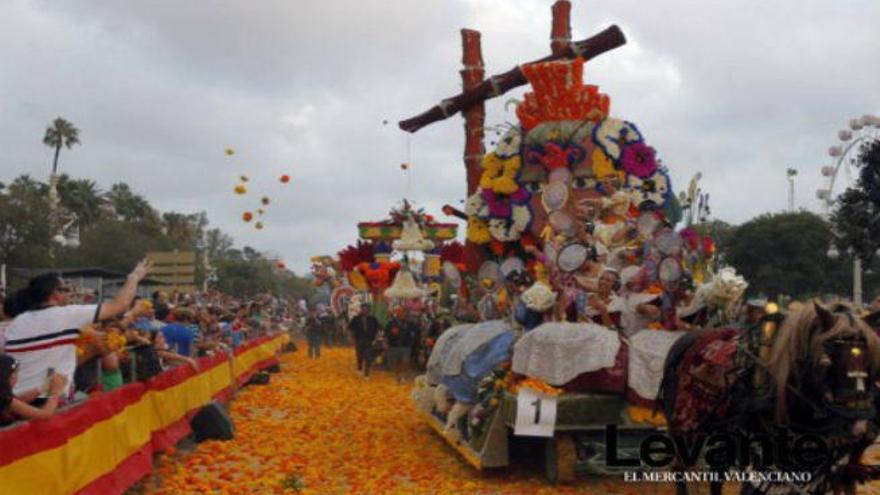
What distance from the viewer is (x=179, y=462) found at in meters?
11.5

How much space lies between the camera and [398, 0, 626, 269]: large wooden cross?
21.5m

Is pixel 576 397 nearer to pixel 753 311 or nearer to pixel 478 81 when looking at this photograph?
pixel 753 311

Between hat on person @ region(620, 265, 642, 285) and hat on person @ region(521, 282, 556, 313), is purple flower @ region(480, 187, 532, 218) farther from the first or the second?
hat on person @ region(521, 282, 556, 313)

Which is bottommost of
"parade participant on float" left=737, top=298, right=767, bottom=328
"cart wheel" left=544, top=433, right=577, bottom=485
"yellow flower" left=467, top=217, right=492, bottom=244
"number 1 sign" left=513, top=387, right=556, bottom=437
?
"cart wheel" left=544, top=433, right=577, bottom=485

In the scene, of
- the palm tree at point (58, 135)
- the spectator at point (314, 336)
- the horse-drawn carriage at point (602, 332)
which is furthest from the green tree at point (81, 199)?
the horse-drawn carriage at point (602, 332)

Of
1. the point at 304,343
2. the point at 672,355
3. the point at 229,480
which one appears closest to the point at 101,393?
the point at 229,480

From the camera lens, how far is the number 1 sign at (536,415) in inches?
388

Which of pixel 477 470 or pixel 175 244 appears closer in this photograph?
pixel 477 470

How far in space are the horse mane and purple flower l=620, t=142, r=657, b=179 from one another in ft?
26.7

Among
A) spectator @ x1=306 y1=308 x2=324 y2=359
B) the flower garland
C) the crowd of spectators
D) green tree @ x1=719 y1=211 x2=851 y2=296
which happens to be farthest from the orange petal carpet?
green tree @ x1=719 y1=211 x2=851 y2=296

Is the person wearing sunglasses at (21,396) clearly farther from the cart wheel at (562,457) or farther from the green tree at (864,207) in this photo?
the green tree at (864,207)

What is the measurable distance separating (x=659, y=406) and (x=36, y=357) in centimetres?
545

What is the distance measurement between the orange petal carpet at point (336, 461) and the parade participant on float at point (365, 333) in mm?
5350

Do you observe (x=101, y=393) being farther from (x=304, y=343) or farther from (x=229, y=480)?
(x=304, y=343)
